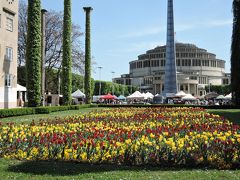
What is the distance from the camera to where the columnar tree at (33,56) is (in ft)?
105

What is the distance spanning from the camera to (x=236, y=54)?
37094 millimetres

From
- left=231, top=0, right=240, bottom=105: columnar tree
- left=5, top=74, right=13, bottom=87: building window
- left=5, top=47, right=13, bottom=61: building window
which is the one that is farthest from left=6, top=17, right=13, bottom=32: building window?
left=231, top=0, right=240, bottom=105: columnar tree

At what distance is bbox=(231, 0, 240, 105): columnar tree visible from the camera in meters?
36.5

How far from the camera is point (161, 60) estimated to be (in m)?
156

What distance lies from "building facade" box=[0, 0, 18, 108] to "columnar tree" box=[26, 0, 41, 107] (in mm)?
2657

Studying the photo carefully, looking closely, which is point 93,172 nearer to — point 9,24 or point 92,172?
point 92,172

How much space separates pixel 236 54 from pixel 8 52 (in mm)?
22468

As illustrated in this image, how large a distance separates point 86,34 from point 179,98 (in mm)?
26341

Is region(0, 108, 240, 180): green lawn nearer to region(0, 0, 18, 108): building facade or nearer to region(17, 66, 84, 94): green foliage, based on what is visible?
region(0, 0, 18, 108): building facade

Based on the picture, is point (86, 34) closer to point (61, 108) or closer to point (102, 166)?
point (61, 108)

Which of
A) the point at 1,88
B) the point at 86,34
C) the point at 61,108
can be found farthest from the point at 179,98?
the point at 1,88

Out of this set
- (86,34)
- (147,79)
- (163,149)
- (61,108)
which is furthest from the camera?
(147,79)

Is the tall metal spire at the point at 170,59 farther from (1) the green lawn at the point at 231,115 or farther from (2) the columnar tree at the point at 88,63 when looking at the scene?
(1) the green lawn at the point at 231,115

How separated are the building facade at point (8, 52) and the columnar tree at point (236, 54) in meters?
21.9
